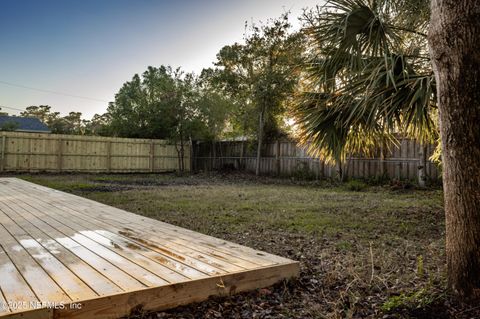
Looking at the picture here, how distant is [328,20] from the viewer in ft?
15.5

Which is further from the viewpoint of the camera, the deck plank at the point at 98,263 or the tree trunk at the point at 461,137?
the tree trunk at the point at 461,137

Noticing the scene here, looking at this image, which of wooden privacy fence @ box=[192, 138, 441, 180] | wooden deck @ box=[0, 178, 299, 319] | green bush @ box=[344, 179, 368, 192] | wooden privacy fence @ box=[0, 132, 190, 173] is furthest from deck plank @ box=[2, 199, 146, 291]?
wooden privacy fence @ box=[0, 132, 190, 173]

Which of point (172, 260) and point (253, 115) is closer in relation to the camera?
point (172, 260)

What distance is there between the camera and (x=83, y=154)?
16.1 m

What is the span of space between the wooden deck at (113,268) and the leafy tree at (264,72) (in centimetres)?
1154

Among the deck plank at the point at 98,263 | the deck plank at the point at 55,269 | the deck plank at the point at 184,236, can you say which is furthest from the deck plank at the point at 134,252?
the deck plank at the point at 55,269

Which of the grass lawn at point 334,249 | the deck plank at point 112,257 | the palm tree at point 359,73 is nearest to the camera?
the deck plank at point 112,257

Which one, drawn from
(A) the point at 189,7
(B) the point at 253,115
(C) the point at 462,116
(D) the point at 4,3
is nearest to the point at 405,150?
(B) the point at 253,115

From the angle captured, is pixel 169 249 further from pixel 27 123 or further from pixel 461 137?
pixel 27 123

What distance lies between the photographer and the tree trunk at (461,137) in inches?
80.8

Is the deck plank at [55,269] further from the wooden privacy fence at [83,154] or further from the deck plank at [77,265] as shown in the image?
the wooden privacy fence at [83,154]

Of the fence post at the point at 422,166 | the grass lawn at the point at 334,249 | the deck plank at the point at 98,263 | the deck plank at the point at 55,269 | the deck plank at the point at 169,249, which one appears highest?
the fence post at the point at 422,166

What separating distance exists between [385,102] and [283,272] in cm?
272

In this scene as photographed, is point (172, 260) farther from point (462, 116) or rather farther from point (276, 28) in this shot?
point (276, 28)
